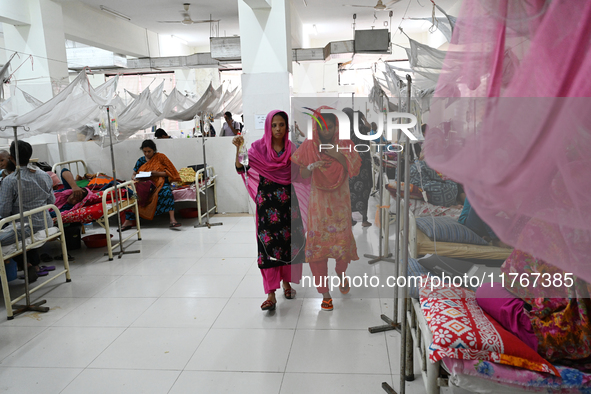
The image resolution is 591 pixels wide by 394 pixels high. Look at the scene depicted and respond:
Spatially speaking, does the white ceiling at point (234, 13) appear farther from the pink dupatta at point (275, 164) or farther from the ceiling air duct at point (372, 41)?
the pink dupatta at point (275, 164)

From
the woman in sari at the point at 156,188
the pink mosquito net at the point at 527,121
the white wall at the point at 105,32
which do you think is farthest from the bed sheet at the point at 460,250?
the white wall at the point at 105,32

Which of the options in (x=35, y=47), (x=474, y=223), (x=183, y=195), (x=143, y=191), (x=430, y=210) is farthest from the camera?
Answer: (x=35, y=47)

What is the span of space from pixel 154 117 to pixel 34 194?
290 centimetres

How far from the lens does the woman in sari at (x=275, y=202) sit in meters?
2.54

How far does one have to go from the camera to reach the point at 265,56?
4.72 meters

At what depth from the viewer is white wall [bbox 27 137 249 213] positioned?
5.48m

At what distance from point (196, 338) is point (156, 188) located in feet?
10.00

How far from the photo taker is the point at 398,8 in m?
7.27

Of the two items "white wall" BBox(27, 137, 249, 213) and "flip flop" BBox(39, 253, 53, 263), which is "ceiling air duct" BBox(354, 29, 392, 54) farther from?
"flip flop" BBox(39, 253, 53, 263)

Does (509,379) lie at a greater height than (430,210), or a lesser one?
lesser

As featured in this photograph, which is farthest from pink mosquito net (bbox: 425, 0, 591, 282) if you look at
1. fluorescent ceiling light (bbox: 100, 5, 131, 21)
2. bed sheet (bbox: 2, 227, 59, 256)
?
fluorescent ceiling light (bbox: 100, 5, 131, 21)

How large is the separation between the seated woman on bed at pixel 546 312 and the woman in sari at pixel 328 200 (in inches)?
35.8

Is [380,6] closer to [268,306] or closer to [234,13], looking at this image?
[234,13]

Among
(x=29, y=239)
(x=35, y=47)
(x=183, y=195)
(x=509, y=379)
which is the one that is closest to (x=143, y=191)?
(x=183, y=195)
